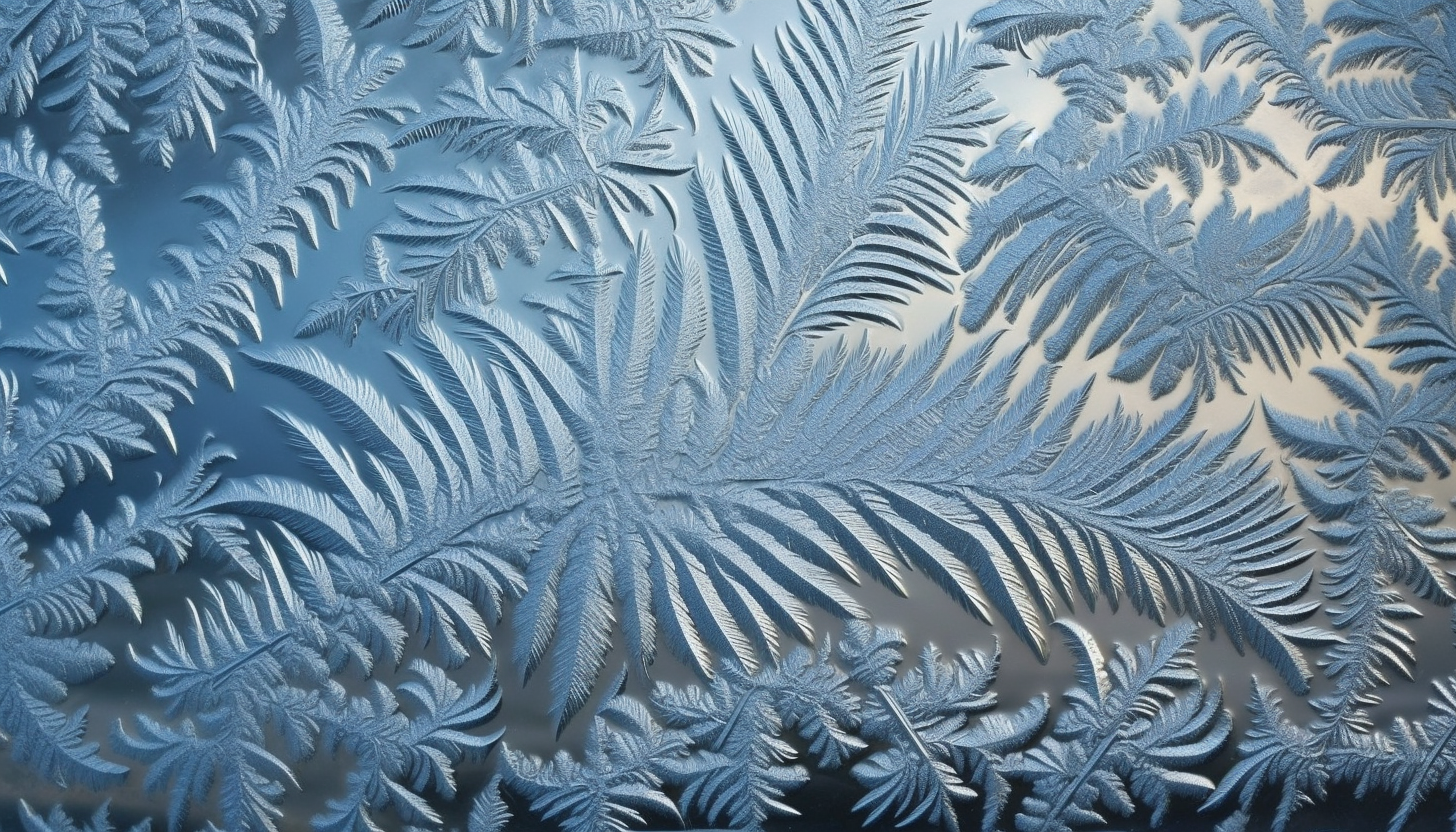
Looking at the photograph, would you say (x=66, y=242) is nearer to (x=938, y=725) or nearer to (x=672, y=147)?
(x=672, y=147)

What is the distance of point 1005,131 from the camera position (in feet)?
1.80

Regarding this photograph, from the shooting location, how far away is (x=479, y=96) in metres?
0.56

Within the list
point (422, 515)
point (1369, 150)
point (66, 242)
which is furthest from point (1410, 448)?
point (66, 242)

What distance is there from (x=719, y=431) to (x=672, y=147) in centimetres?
17

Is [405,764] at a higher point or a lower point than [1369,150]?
A: lower

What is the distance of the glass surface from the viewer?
524 millimetres

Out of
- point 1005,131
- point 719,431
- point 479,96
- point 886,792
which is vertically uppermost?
point 1005,131

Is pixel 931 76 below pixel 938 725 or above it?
above

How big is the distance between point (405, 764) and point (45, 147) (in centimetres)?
46

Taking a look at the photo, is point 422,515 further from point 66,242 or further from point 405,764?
point 66,242

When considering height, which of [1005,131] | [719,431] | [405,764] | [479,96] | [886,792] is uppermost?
[1005,131]

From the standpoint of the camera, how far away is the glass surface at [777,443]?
20.6 inches

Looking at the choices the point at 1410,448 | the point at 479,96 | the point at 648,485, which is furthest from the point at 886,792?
the point at 479,96

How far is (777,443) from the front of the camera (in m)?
0.53
